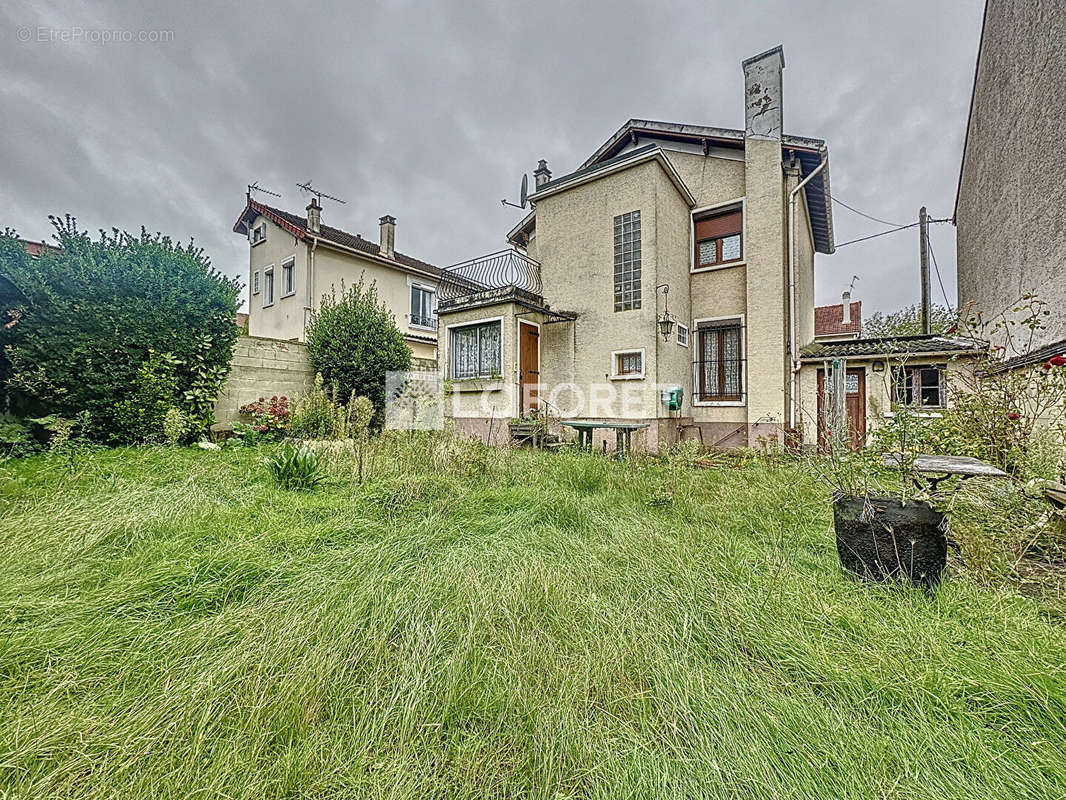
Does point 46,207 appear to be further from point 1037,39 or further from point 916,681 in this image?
point 1037,39

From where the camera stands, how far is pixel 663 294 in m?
9.36

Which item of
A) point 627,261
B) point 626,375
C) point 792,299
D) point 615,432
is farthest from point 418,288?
point 792,299

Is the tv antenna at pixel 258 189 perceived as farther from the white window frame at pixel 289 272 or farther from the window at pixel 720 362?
the window at pixel 720 362

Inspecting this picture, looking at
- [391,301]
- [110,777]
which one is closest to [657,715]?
[110,777]

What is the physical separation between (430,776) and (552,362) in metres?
9.56

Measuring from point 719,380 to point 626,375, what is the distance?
2.67 metres

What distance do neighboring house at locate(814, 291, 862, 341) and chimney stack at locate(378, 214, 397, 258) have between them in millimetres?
19784

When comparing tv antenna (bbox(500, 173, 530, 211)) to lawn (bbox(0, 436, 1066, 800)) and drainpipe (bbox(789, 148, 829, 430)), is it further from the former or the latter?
lawn (bbox(0, 436, 1066, 800))

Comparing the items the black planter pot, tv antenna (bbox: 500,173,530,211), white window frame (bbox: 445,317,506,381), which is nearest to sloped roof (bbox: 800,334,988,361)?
the black planter pot

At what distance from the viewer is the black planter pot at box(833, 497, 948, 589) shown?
2447 millimetres

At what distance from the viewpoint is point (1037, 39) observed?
16.1 feet

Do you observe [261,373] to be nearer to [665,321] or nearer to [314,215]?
[314,215]

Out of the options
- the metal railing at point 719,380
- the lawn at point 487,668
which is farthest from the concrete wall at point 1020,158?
the metal railing at point 719,380

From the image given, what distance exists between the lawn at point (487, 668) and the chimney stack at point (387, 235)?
49.1 feet
